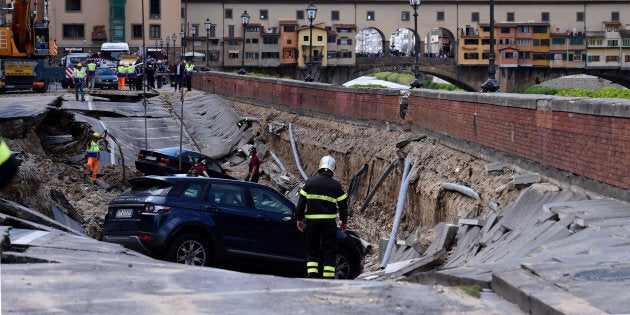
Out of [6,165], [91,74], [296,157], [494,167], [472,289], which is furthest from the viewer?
[91,74]

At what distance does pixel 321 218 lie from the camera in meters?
13.0

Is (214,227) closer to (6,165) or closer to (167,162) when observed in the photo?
(6,165)

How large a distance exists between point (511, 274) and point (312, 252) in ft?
14.5

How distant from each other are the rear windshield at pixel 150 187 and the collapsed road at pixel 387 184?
3.22m

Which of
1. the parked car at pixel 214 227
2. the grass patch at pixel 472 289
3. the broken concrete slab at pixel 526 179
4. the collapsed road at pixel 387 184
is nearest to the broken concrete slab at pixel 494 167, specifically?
the collapsed road at pixel 387 184

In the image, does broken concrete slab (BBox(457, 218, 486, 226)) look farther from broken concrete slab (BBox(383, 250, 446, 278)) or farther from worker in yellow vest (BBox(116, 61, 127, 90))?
worker in yellow vest (BBox(116, 61, 127, 90))

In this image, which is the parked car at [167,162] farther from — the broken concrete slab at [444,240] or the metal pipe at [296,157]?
the broken concrete slab at [444,240]

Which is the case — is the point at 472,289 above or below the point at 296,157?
above

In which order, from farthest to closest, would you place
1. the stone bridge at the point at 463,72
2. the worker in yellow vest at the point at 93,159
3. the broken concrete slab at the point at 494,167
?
the stone bridge at the point at 463,72
the worker in yellow vest at the point at 93,159
the broken concrete slab at the point at 494,167

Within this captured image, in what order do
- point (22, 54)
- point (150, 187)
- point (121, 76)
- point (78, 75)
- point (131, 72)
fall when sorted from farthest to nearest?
point (121, 76), point (131, 72), point (22, 54), point (78, 75), point (150, 187)

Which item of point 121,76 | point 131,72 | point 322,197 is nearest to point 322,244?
point 322,197

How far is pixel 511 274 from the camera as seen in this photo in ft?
29.7

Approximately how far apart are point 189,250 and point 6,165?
811 cm

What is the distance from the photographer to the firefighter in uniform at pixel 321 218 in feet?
42.7
